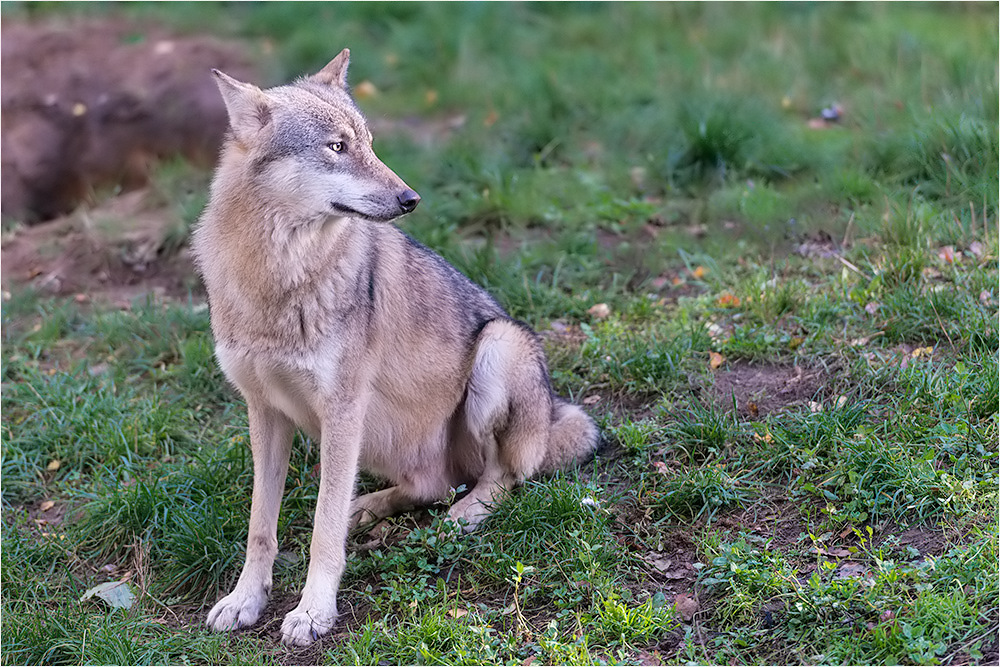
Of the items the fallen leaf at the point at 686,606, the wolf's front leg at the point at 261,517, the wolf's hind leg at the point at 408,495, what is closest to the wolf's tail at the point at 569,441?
the wolf's hind leg at the point at 408,495

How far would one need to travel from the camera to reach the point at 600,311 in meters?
6.46

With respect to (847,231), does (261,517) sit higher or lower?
lower

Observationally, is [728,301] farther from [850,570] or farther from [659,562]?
[850,570]

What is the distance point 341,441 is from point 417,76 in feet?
20.5

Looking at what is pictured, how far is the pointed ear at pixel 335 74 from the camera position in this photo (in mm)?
4602

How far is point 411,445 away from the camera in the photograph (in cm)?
492

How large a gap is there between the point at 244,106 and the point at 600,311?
300 cm

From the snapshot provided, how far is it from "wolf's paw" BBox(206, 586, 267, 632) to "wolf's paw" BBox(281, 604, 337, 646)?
214 millimetres

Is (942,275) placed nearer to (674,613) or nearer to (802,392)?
(802,392)

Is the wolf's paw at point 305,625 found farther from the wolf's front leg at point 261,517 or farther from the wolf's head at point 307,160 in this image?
the wolf's head at point 307,160

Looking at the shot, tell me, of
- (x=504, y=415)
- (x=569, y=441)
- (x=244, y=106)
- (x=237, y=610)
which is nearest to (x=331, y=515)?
(x=237, y=610)

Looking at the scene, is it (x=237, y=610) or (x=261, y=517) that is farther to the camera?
(x=261, y=517)

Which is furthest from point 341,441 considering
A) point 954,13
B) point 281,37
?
point 954,13

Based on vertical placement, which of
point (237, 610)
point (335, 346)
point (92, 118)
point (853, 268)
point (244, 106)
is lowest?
point (237, 610)
